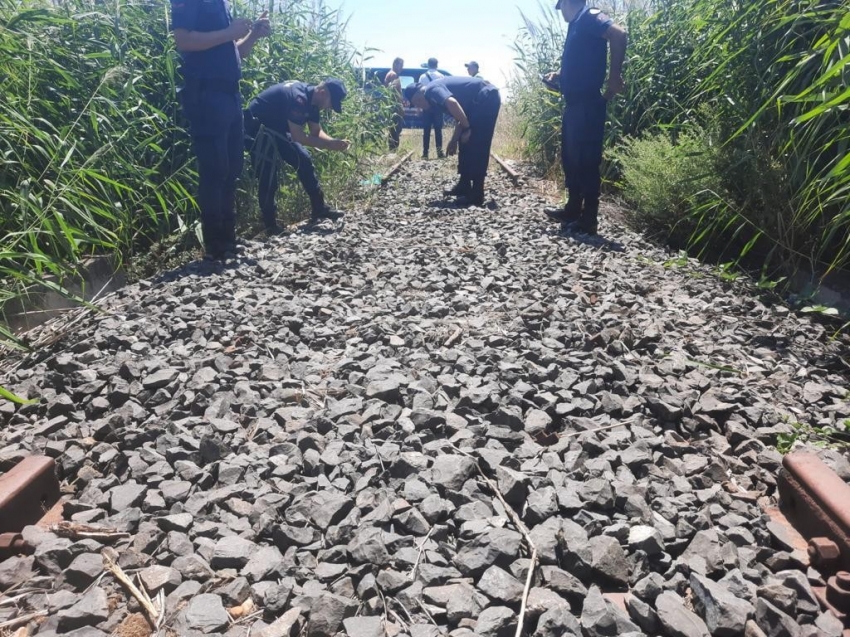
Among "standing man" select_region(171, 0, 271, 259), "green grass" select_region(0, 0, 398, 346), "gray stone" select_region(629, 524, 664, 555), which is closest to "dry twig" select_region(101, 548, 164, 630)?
"gray stone" select_region(629, 524, 664, 555)

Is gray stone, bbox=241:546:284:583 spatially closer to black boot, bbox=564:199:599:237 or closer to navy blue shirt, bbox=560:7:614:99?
black boot, bbox=564:199:599:237

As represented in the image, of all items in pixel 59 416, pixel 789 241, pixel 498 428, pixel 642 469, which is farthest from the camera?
pixel 789 241

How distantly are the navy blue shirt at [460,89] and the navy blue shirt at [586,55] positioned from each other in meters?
1.49

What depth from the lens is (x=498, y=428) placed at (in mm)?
1972

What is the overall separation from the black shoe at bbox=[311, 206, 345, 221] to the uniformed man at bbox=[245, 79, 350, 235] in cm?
37

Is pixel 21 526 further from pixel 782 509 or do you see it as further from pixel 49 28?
pixel 49 28

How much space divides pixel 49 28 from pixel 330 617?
431cm

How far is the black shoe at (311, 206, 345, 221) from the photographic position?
234 inches

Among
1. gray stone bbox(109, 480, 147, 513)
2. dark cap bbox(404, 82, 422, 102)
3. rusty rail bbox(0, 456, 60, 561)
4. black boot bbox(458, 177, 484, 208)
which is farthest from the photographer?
dark cap bbox(404, 82, 422, 102)

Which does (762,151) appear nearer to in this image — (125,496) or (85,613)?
(125,496)

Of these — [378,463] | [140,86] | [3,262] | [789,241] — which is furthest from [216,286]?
[789,241]

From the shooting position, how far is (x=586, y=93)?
5.03 meters

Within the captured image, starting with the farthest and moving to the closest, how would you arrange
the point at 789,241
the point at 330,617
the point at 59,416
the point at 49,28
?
1. the point at 49,28
2. the point at 789,241
3. the point at 59,416
4. the point at 330,617

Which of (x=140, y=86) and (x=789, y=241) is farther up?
(x=140, y=86)
